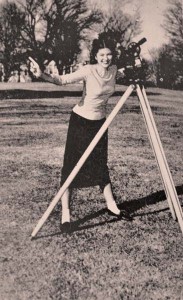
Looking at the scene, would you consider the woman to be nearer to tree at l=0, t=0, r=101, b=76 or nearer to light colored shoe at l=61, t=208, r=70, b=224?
light colored shoe at l=61, t=208, r=70, b=224

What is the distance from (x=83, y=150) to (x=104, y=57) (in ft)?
2.34

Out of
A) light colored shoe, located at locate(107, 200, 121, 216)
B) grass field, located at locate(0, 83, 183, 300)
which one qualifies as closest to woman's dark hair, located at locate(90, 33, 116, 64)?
light colored shoe, located at locate(107, 200, 121, 216)

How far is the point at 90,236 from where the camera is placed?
9.41ft

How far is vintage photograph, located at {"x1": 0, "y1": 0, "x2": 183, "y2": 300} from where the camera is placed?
2.34m

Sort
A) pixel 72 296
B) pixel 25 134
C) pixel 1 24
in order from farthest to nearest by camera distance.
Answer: pixel 1 24, pixel 25 134, pixel 72 296

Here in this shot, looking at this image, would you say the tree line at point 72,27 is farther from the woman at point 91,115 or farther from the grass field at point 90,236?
the woman at point 91,115

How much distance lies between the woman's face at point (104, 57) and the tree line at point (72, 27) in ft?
6.63

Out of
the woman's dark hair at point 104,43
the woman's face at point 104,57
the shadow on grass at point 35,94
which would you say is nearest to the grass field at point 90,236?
the woman's face at point 104,57

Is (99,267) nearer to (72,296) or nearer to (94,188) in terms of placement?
(72,296)

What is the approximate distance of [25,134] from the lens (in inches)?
270

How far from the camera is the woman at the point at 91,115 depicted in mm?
2807

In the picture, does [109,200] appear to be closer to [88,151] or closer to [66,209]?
[66,209]

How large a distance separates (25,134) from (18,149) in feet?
4.02

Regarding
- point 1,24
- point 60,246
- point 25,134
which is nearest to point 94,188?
point 60,246
